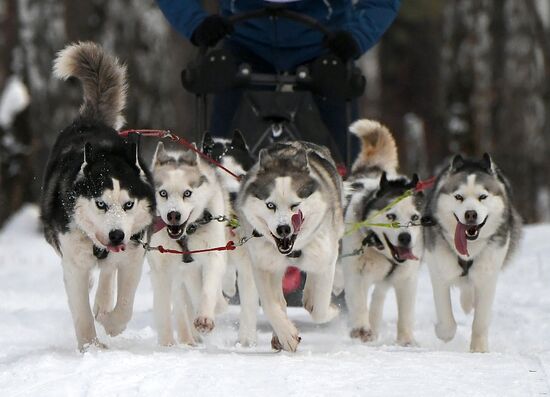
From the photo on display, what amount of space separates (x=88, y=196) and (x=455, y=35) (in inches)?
308

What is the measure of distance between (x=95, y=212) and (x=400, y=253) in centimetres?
188

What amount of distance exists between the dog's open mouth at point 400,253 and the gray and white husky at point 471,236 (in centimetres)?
10

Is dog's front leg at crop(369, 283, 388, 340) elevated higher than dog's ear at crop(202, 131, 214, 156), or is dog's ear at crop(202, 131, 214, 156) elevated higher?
dog's ear at crop(202, 131, 214, 156)

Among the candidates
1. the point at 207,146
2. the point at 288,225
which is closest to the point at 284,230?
the point at 288,225

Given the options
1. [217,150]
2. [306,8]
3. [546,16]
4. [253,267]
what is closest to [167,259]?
[253,267]

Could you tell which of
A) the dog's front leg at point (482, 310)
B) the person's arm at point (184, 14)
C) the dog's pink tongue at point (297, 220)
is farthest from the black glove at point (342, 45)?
the dog's pink tongue at point (297, 220)

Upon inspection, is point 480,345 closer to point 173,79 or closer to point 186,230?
point 186,230

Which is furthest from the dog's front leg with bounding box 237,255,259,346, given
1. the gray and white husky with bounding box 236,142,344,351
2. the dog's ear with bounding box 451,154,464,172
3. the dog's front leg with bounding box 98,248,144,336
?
the dog's ear with bounding box 451,154,464,172

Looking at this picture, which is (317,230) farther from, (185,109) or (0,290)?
(185,109)

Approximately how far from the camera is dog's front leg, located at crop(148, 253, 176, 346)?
512cm

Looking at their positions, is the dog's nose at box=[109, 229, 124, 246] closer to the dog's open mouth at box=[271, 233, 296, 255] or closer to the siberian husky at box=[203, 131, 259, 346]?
the dog's open mouth at box=[271, 233, 296, 255]

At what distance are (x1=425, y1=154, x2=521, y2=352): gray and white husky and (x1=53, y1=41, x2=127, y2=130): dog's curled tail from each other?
66.4 inches

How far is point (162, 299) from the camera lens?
16.8 feet

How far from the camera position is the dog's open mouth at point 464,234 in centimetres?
542
